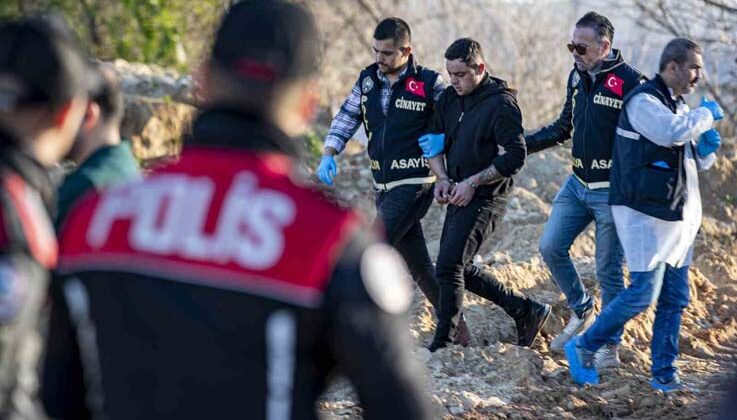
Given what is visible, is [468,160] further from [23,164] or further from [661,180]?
[23,164]

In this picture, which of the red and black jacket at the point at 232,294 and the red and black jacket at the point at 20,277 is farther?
the red and black jacket at the point at 20,277

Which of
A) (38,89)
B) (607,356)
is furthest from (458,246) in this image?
(38,89)

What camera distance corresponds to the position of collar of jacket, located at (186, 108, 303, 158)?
2.33 meters

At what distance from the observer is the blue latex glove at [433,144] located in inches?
275

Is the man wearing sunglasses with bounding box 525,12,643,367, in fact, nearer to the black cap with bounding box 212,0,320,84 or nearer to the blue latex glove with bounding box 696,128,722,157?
the blue latex glove with bounding box 696,128,722,157

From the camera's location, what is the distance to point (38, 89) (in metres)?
2.85

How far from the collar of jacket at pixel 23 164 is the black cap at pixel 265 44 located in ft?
2.07

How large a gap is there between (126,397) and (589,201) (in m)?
4.90

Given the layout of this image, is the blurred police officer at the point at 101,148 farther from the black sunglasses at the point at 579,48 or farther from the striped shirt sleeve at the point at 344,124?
the striped shirt sleeve at the point at 344,124

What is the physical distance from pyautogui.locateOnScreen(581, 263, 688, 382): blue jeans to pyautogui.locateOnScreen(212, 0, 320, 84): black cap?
422cm

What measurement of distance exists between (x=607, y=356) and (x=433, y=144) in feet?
5.12

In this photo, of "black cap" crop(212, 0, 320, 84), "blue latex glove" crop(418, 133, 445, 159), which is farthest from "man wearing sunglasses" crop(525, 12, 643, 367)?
"black cap" crop(212, 0, 320, 84)

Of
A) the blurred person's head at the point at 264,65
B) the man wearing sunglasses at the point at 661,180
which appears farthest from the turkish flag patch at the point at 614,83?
the blurred person's head at the point at 264,65

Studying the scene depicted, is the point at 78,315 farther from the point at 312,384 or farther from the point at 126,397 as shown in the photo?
the point at 312,384
